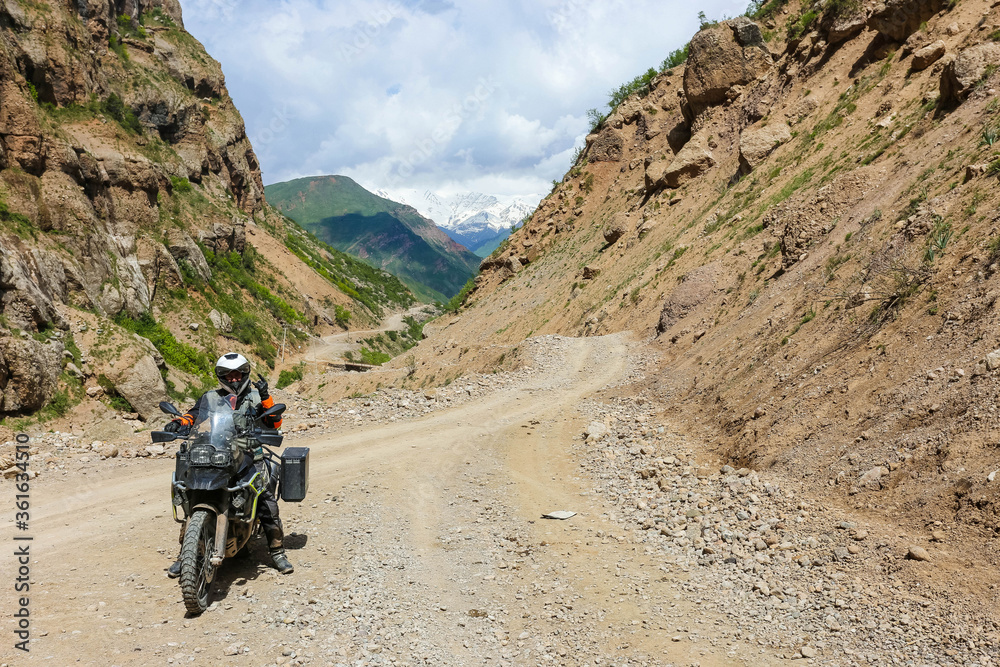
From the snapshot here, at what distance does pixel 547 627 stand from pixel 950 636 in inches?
123

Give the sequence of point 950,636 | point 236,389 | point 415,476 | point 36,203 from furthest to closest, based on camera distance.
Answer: point 36,203 < point 415,476 < point 236,389 < point 950,636

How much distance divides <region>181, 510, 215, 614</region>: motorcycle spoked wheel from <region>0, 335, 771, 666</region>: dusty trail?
0.19m

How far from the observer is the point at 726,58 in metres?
33.2

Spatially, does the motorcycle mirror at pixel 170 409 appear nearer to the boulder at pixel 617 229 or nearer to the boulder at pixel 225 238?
the boulder at pixel 617 229

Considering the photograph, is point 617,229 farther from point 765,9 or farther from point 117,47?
point 117,47

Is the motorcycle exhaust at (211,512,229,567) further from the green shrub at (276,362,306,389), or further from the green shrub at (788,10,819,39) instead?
the green shrub at (276,362,306,389)

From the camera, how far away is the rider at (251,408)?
586 centimetres

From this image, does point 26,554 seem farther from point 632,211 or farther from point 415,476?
point 632,211

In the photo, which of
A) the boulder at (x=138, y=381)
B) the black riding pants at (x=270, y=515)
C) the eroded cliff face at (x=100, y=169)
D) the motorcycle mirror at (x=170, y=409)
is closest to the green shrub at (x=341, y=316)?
the eroded cliff face at (x=100, y=169)

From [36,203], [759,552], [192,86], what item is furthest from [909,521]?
[192,86]

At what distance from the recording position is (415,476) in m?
10.2

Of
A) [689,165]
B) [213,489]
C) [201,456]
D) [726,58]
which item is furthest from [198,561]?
[726,58]

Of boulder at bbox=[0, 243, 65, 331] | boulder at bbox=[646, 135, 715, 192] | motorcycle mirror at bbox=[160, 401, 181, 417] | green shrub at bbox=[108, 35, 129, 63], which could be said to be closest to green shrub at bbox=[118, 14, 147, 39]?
green shrub at bbox=[108, 35, 129, 63]

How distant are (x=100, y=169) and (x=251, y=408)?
119 feet
